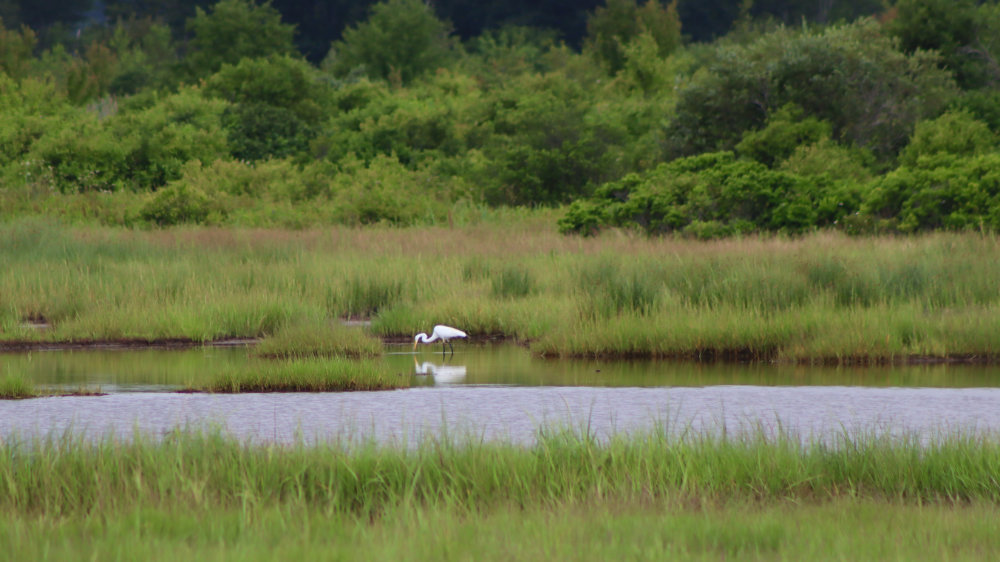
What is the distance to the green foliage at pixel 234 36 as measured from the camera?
49750 millimetres

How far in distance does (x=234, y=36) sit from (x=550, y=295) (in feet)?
118

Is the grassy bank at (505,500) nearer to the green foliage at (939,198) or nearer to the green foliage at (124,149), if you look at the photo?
the green foliage at (939,198)

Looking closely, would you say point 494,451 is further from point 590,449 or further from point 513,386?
point 513,386

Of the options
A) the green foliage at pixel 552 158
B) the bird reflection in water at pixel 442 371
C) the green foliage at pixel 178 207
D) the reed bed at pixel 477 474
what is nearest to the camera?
the reed bed at pixel 477 474

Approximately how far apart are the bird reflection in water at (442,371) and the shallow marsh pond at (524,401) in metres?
0.02

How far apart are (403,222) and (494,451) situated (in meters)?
24.2

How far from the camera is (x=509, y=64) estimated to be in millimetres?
55469

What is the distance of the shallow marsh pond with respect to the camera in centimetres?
891

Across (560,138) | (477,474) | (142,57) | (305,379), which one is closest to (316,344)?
(305,379)

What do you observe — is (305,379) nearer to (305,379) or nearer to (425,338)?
(305,379)

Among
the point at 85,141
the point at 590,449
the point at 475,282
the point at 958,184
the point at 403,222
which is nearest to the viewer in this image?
the point at 590,449

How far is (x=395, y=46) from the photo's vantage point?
2249 inches

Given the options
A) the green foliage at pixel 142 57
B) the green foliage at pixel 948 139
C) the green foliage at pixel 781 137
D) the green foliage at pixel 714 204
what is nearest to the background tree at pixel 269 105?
the green foliage at pixel 142 57

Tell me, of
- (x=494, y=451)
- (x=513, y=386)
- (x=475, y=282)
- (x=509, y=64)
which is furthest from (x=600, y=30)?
(x=494, y=451)
